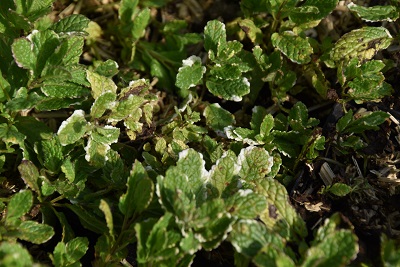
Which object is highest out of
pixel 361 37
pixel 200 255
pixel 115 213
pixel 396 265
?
pixel 361 37

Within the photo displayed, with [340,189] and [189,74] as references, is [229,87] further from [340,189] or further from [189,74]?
[340,189]

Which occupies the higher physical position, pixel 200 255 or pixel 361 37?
pixel 361 37

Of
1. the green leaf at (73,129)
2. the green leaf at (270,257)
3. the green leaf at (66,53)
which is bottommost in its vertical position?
the green leaf at (270,257)

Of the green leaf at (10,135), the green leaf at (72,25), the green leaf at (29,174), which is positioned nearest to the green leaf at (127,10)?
the green leaf at (72,25)

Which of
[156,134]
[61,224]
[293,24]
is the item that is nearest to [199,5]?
[293,24]

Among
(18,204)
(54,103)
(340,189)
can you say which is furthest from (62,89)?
(340,189)

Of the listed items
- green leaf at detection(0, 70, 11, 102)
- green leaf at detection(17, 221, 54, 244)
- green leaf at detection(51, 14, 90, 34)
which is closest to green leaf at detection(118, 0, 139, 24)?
green leaf at detection(51, 14, 90, 34)

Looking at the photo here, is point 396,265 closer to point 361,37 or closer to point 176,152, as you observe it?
point 176,152

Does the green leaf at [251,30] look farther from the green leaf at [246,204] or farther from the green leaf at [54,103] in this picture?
the green leaf at [246,204]
